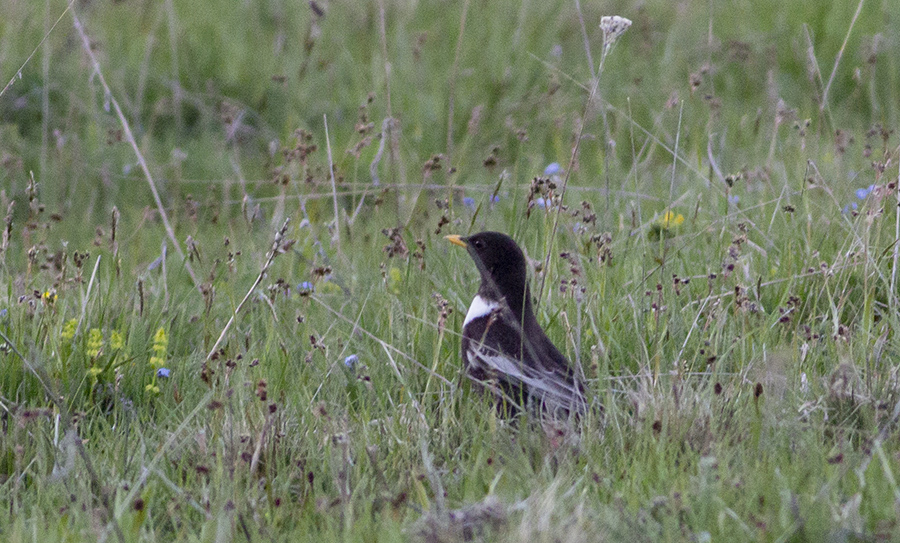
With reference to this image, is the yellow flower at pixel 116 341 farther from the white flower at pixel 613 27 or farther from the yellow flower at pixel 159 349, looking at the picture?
the white flower at pixel 613 27

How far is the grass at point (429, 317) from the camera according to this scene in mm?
2330

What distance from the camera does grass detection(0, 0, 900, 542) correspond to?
91.7 inches

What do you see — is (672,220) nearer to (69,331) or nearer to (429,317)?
(429,317)

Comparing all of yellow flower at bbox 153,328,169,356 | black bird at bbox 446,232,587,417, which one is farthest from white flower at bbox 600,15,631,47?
yellow flower at bbox 153,328,169,356

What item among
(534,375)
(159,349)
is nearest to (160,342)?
(159,349)

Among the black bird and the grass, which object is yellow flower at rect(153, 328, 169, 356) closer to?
the grass

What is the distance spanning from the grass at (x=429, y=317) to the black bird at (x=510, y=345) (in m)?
0.09

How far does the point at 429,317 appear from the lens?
359 centimetres

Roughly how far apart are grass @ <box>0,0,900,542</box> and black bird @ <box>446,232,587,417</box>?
9cm

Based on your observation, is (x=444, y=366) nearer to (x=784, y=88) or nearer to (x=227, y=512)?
(x=227, y=512)

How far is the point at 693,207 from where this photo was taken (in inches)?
176

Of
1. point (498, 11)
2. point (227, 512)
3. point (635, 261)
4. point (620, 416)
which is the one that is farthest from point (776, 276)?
point (498, 11)

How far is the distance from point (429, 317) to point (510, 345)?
473 millimetres

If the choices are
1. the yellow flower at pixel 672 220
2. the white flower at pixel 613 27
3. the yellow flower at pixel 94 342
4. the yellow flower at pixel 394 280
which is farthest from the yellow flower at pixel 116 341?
the yellow flower at pixel 672 220
